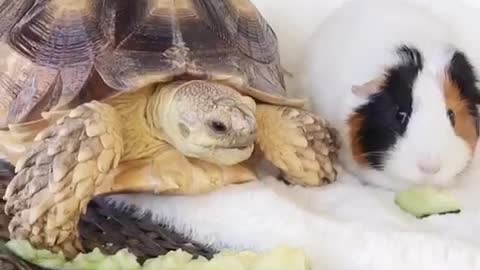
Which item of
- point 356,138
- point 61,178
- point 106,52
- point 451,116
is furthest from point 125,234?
point 451,116

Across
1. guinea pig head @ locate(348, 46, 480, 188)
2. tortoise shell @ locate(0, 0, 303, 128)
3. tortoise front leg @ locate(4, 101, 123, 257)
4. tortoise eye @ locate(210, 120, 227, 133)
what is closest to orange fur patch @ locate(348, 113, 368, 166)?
guinea pig head @ locate(348, 46, 480, 188)

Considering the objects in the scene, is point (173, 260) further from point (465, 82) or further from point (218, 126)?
point (465, 82)

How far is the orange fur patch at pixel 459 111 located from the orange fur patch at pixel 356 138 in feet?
0.39

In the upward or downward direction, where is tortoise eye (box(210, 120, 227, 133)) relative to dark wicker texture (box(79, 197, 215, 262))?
upward

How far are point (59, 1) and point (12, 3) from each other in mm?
99

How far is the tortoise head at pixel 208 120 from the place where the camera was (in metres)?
1.22

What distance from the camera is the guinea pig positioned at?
1313 mm

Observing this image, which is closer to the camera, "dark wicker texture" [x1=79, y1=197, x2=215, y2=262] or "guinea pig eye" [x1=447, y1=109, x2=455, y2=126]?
"dark wicker texture" [x1=79, y1=197, x2=215, y2=262]

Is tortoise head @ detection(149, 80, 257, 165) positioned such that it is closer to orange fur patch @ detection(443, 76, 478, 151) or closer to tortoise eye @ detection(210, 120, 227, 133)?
tortoise eye @ detection(210, 120, 227, 133)

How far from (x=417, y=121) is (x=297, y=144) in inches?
6.3

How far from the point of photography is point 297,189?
4.44 feet

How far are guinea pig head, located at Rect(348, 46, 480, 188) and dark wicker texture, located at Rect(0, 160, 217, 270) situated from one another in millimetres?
281

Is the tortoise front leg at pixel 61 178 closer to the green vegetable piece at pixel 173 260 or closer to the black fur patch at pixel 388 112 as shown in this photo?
the green vegetable piece at pixel 173 260

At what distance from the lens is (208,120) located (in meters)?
1.24
